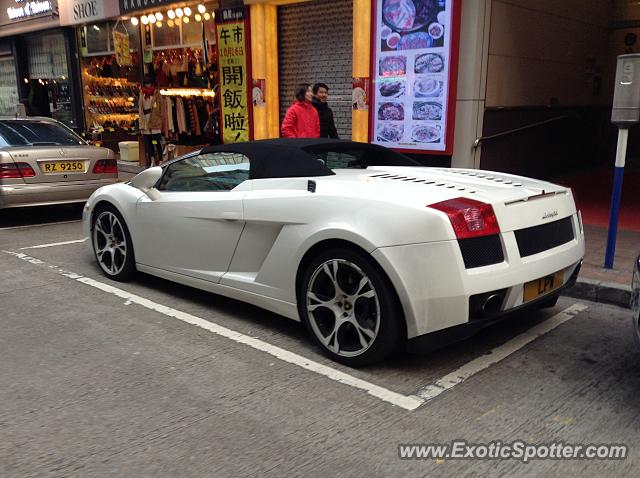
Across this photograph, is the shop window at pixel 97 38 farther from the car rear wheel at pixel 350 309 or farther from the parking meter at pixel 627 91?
the car rear wheel at pixel 350 309

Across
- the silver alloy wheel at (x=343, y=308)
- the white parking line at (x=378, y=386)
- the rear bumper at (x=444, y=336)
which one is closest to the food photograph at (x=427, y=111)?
the white parking line at (x=378, y=386)

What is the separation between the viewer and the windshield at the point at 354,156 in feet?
15.5

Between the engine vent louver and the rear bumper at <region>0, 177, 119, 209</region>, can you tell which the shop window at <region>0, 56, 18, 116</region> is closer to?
the rear bumper at <region>0, 177, 119, 209</region>

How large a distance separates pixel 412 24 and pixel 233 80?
173 inches

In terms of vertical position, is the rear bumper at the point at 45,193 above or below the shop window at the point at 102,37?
below

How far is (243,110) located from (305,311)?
852 cm

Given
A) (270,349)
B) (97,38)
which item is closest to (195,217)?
(270,349)

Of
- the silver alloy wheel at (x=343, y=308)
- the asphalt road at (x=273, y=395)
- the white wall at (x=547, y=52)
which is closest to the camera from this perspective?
the asphalt road at (x=273, y=395)

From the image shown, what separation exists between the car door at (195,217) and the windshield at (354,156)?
0.62 meters

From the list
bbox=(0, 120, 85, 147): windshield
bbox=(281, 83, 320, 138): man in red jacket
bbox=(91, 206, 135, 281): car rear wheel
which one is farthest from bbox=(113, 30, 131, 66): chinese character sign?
bbox=(91, 206, 135, 281): car rear wheel

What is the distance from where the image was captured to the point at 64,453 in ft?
9.12

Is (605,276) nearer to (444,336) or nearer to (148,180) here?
(444,336)

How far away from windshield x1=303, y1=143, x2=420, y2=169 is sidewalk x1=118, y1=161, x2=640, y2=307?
1843 millimetres

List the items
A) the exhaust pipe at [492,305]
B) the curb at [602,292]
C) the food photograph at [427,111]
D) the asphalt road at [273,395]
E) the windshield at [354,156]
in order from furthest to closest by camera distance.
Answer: the food photograph at [427,111]
the curb at [602,292]
the windshield at [354,156]
the exhaust pipe at [492,305]
the asphalt road at [273,395]
